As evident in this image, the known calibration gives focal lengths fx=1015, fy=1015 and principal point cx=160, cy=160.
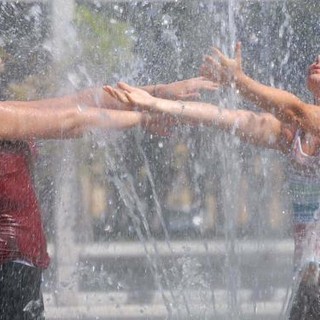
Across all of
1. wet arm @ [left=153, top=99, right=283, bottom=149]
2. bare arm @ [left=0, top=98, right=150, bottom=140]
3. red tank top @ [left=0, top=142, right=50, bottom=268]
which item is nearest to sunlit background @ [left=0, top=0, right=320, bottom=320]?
wet arm @ [left=153, top=99, right=283, bottom=149]

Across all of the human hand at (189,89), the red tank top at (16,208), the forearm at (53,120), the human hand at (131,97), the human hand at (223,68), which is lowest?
the red tank top at (16,208)

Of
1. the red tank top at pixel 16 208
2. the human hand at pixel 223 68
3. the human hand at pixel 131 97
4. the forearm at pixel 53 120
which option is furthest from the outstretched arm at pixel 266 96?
the red tank top at pixel 16 208

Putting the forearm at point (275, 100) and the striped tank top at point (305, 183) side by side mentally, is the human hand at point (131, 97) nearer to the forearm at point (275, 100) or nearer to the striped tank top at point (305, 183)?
the forearm at point (275, 100)

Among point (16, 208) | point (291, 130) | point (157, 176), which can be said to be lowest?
point (16, 208)

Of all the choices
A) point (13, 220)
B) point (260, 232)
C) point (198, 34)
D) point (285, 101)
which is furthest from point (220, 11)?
point (13, 220)

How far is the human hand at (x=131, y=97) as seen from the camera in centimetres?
314

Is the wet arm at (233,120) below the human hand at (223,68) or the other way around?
below

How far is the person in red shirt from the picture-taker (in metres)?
2.92

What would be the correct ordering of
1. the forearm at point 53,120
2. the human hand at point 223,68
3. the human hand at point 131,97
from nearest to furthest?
1. the forearm at point 53,120
2. the human hand at point 131,97
3. the human hand at point 223,68

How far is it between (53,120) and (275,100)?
0.75m

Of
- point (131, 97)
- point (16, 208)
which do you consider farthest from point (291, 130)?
point (16, 208)

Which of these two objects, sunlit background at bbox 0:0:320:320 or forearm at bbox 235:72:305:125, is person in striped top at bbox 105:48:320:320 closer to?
forearm at bbox 235:72:305:125

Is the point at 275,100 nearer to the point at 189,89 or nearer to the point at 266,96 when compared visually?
the point at 266,96

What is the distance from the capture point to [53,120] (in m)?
2.94
